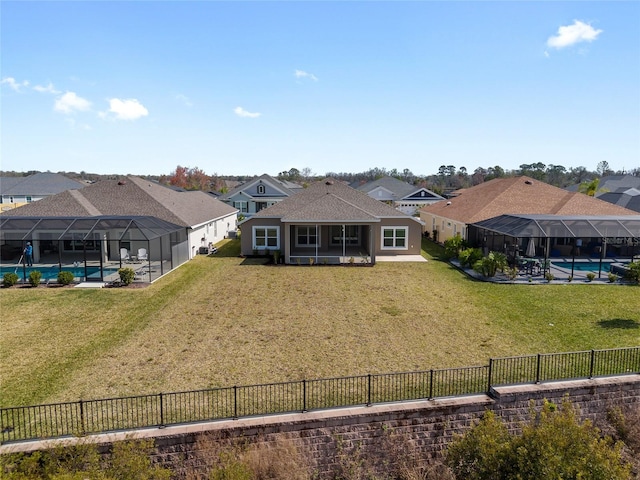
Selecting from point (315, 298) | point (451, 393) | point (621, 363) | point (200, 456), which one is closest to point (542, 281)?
point (621, 363)

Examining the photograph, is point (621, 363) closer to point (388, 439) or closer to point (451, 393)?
point (451, 393)

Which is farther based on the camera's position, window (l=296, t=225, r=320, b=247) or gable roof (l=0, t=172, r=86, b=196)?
gable roof (l=0, t=172, r=86, b=196)

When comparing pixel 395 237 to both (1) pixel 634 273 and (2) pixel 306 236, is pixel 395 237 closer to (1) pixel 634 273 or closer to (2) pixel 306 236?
(2) pixel 306 236

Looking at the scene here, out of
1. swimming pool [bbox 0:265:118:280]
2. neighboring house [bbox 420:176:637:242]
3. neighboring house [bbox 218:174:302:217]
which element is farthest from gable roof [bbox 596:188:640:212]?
swimming pool [bbox 0:265:118:280]

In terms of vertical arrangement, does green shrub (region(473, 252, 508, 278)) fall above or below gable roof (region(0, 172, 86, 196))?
below

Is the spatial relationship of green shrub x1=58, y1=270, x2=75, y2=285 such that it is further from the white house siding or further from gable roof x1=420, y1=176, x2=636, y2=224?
gable roof x1=420, y1=176, x2=636, y2=224

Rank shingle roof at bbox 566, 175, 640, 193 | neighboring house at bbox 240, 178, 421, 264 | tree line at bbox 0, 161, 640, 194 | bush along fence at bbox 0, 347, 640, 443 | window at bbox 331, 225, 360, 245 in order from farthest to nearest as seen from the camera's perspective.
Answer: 1. tree line at bbox 0, 161, 640, 194
2. shingle roof at bbox 566, 175, 640, 193
3. window at bbox 331, 225, 360, 245
4. neighboring house at bbox 240, 178, 421, 264
5. bush along fence at bbox 0, 347, 640, 443

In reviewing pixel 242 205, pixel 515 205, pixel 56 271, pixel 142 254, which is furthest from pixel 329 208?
pixel 242 205
